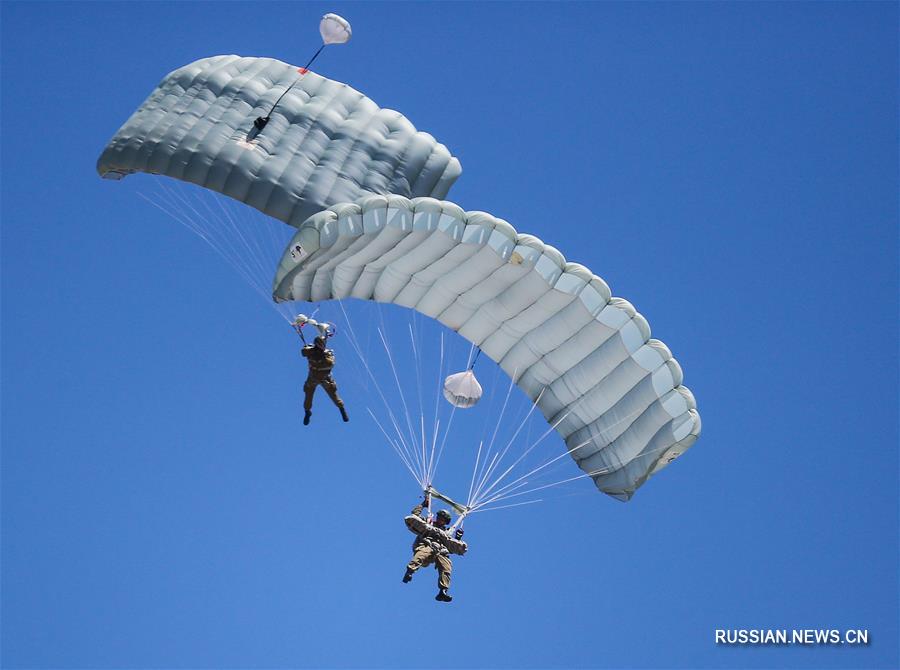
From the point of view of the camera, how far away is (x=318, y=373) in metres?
18.8

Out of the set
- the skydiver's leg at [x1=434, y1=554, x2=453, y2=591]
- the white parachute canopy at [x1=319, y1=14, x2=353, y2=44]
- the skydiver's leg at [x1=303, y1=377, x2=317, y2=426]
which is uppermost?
the white parachute canopy at [x1=319, y1=14, x2=353, y2=44]

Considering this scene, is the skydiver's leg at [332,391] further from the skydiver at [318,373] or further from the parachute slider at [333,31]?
the parachute slider at [333,31]

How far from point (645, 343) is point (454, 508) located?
9.13 feet

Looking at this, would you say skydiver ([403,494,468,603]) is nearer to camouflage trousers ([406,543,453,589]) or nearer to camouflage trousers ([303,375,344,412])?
camouflage trousers ([406,543,453,589])

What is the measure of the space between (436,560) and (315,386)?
114 inches

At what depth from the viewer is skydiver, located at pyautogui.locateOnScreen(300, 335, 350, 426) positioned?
18.7 meters

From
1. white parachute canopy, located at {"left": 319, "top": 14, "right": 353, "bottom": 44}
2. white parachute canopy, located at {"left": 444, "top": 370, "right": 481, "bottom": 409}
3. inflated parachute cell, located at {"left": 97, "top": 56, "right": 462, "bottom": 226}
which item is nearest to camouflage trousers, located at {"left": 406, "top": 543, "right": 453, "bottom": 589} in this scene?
white parachute canopy, located at {"left": 444, "top": 370, "right": 481, "bottom": 409}

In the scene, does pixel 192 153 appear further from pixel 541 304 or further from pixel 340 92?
pixel 541 304

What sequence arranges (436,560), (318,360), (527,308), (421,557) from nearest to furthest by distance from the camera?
(421,557) → (436,560) → (527,308) → (318,360)

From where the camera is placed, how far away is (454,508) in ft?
58.0

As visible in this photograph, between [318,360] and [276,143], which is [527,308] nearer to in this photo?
[318,360]

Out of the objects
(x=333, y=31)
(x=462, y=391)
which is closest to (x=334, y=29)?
(x=333, y=31)

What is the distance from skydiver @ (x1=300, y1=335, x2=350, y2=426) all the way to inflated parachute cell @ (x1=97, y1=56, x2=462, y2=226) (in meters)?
1.47

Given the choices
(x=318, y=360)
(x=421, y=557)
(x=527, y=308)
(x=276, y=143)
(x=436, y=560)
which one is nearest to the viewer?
(x=421, y=557)
